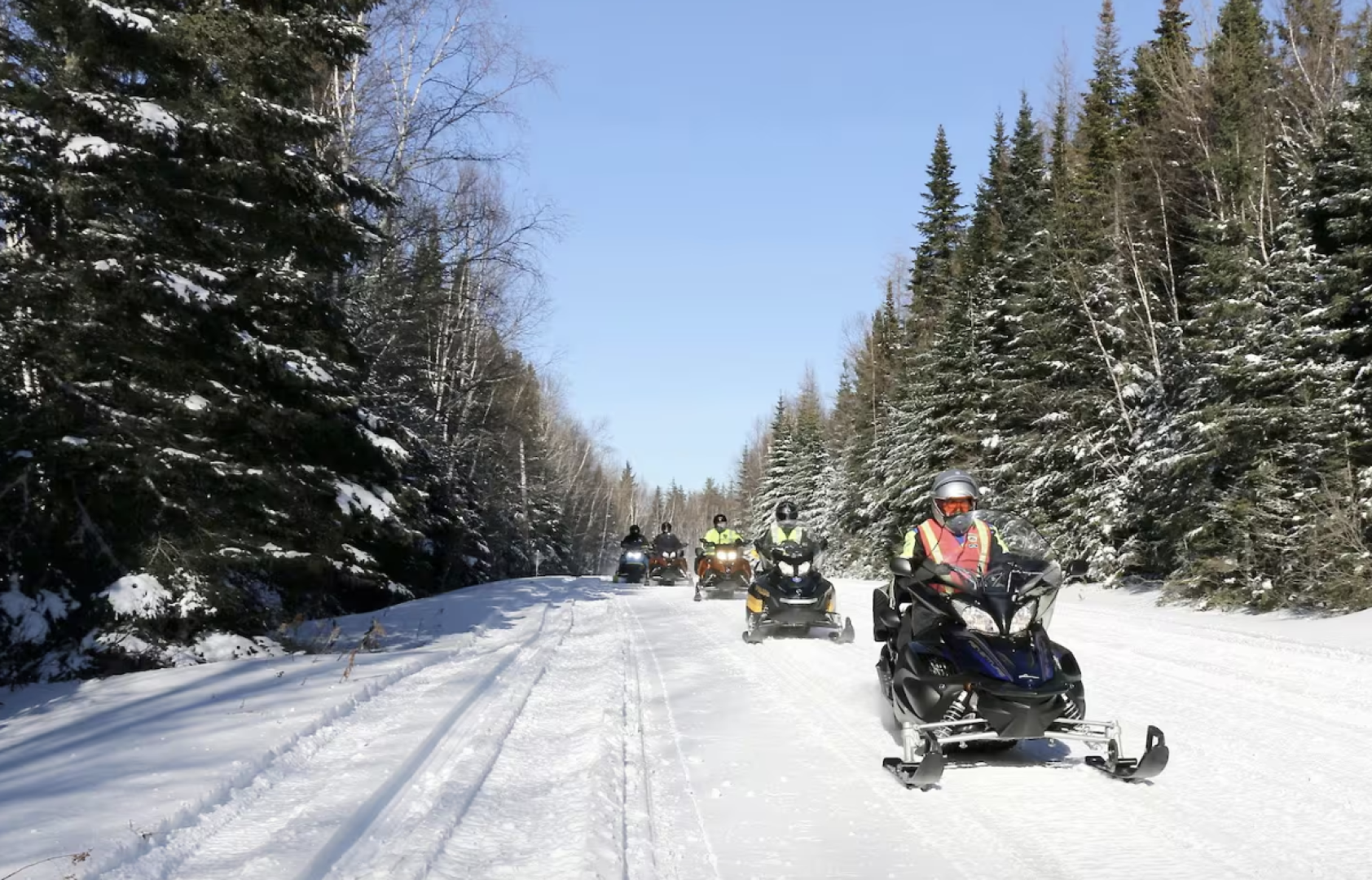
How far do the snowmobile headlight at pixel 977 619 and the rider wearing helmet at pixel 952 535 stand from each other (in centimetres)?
41

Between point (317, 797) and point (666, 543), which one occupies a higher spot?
point (666, 543)

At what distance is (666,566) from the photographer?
91.7 feet

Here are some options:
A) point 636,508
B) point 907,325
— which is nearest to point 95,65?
point 907,325

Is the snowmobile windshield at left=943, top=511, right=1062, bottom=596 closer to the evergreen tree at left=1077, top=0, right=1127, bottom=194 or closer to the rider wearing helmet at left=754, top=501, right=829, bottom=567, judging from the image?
the rider wearing helmet at left=754, top=501, right=829, bottom=567

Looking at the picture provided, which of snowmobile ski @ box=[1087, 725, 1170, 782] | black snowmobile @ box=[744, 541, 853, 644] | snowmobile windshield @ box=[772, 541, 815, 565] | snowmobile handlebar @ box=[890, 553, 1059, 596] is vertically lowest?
snowmobile ski @ box=[1087, 725, 1170, 782]

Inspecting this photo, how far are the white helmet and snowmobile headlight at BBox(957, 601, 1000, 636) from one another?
90 cm

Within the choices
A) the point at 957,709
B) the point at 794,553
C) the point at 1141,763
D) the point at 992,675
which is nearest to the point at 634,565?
the point at 794,553

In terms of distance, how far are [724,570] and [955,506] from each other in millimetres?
13218

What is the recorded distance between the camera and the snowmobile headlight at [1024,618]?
18.7 feet

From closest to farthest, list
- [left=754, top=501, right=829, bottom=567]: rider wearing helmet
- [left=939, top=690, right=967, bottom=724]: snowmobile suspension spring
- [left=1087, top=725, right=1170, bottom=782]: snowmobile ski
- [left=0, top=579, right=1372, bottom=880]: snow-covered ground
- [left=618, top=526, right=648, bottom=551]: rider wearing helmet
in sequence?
1. [left=0, top=579, right=1372, bottom=880]: snow-covered ground
2. [left=1087, top=725, right=1170, bottom=782]: snowmobile ski
3. [left=939, top=690, right=967, bottom=724]: snowmobile suspension spring
4. [left=754, top=501, right=829, bottom=567]: rider wearing helmet
5. [left=618, top=526, right=648, bottom=551]: rider wearing helmet

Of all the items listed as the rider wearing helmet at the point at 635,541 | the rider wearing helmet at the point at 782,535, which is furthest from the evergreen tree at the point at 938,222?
the rider wearing helmet at the point at 782,535

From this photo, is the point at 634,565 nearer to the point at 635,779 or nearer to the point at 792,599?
the point at 792,599

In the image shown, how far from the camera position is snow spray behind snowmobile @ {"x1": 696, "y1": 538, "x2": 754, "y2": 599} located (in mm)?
19500

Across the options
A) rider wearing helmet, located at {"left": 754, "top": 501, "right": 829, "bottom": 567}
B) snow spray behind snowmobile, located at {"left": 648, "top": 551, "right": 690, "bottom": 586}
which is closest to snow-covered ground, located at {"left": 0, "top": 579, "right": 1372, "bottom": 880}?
rider wearing helmet, located at {"left": 754, "top": 501, "right": 829, "bottom": 567}
